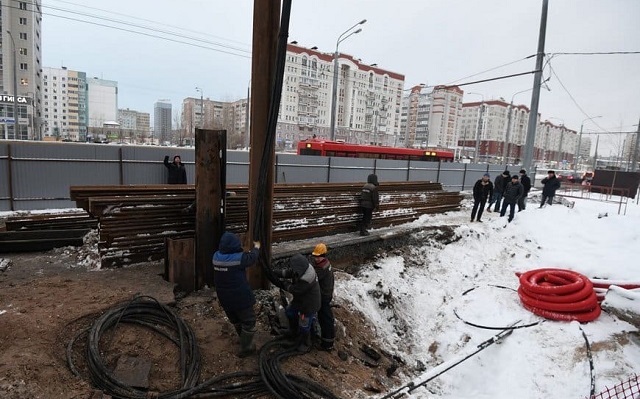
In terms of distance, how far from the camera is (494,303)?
771 cm

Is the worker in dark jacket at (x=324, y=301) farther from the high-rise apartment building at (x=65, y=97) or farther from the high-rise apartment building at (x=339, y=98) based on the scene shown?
the high-rise apartment building at (x=65, y=97)

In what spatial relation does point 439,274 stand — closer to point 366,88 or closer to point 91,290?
point 91,290

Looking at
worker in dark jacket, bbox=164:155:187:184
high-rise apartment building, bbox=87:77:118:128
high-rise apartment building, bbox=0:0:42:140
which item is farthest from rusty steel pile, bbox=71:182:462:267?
high-rise apartment building, bbox=87:77:118:128

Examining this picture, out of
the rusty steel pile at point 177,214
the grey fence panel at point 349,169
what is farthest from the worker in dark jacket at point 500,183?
the grey fence panel at point 349,169

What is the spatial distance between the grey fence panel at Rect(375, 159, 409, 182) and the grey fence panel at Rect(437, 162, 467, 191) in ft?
10.1

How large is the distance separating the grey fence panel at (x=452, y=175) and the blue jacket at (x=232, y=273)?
19.1 m

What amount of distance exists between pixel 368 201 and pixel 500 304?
389 centimetres

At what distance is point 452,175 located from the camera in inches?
874

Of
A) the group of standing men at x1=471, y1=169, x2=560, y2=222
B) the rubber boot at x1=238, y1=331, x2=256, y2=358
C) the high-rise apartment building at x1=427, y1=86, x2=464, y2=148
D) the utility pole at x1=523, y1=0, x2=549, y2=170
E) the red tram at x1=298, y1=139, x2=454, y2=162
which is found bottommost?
the rubber boot at x1=238, y1=331, x2=256, y2=358

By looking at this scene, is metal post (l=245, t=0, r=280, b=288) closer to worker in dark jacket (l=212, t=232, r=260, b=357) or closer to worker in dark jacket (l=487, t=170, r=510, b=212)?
worker in dark jacket (l=212, t=232, r=260, b=357)

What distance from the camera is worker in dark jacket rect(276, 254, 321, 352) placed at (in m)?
4.69

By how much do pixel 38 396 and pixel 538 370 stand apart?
6.40 meters

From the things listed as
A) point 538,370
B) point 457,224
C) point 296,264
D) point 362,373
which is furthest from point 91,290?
point 457,224

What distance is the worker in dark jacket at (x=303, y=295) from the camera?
469 cm
